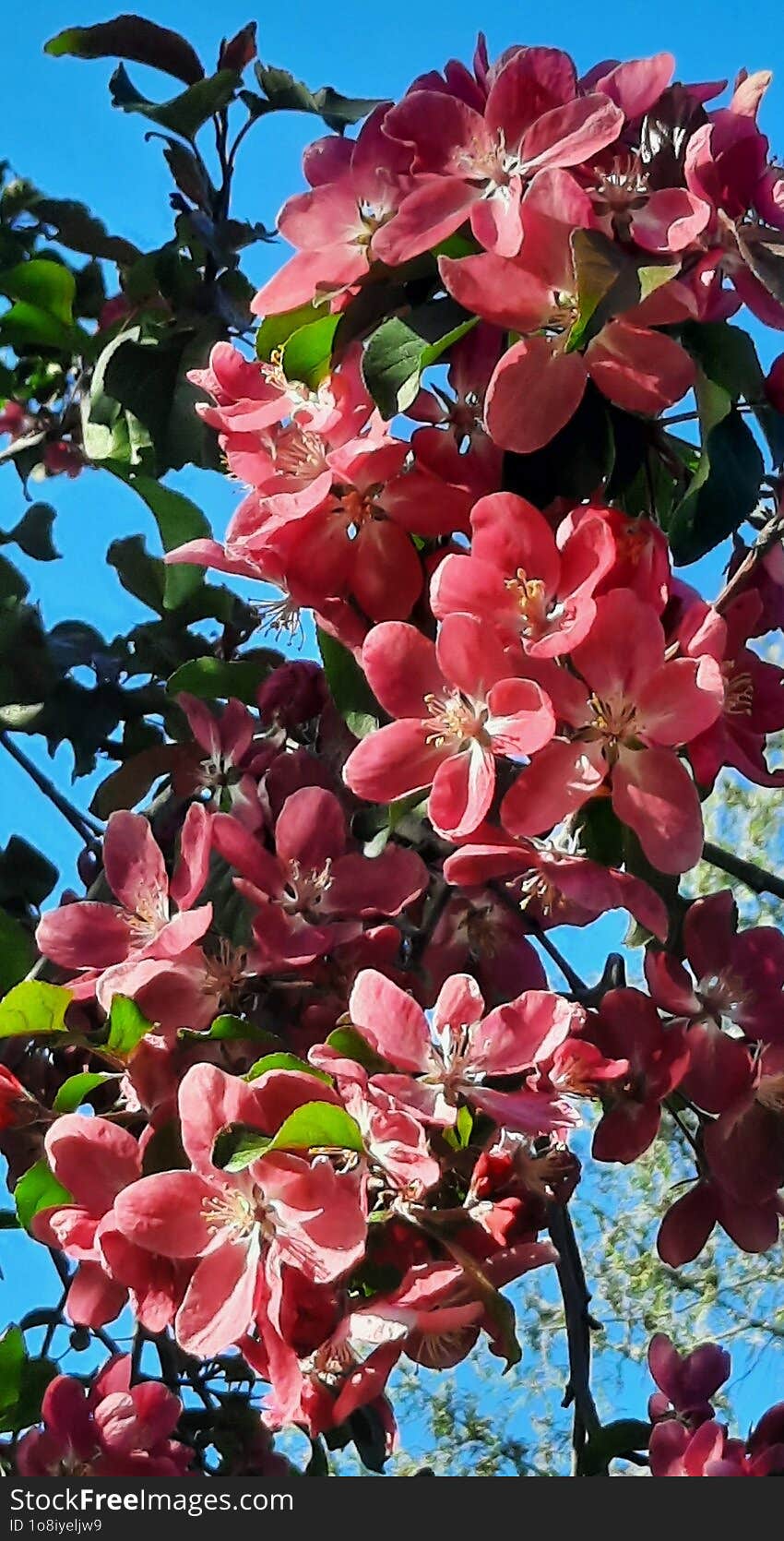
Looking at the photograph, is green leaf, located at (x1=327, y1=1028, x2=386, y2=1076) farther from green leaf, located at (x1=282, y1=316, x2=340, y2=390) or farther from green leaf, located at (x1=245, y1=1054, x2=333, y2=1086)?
green leaf, located at (x1=282, y1=316, x2=340, y2=390)

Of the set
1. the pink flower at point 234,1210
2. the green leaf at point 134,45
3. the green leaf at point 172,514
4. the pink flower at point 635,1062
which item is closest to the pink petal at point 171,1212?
the pink flower at point 234,1210

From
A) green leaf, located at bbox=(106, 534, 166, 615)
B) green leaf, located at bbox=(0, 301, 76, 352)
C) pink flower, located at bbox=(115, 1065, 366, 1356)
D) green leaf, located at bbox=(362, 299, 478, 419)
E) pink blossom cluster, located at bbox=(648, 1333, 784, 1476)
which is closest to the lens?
pink flower, located at bbox=(115, 1065, 366, 1356)

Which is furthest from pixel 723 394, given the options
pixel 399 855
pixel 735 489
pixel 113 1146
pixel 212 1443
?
pixel 212 1443

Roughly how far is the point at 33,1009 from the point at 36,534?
533 millimetres

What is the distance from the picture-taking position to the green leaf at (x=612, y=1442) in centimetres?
81

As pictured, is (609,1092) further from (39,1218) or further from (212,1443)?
(212,1443)

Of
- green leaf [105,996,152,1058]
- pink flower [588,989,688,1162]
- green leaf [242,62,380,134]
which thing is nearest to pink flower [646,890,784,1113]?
pink flower [588,989,688,1162]

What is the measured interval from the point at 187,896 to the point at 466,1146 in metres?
0.17

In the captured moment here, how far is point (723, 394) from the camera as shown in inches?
23.3

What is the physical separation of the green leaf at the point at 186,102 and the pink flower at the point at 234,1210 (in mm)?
603

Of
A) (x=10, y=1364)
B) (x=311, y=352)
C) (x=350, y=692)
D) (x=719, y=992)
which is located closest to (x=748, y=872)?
(x=719, y=992)

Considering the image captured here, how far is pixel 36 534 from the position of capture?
3.54ft

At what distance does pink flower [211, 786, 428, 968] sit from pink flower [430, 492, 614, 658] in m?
0.13

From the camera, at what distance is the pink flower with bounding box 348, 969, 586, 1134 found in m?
0.53
